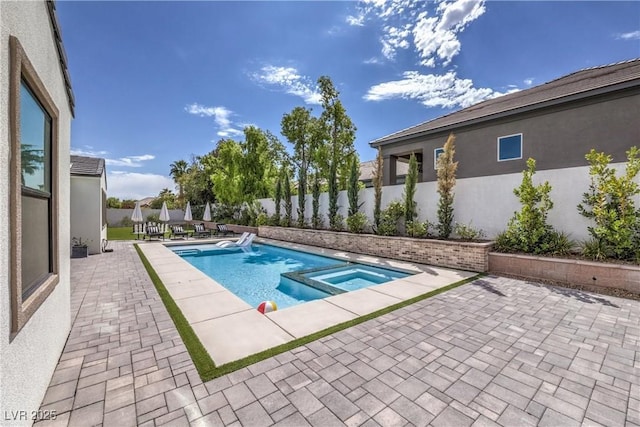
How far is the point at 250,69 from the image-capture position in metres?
14.1

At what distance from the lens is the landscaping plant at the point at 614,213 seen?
245 inches

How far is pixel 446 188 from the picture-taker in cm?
962

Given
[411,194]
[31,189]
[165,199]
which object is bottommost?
[31,189]

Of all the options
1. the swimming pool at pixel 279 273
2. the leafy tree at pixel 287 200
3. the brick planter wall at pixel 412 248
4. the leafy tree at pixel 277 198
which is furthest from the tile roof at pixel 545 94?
the swimming pool at pixel 279 273

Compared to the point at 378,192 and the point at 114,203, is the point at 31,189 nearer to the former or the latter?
the point at 378,192

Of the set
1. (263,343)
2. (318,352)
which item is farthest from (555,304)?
(263,343)

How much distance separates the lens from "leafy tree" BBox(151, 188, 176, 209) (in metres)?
40.7

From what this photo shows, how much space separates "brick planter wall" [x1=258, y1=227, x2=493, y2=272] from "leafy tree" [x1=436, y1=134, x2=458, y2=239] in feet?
3.47

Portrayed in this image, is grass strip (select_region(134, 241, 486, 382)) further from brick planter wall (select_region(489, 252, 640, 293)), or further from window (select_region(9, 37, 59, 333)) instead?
brick planter wall (select_region(489, 252, 640, 293))

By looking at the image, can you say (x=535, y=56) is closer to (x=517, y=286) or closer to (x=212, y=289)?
(x=517, y=286)

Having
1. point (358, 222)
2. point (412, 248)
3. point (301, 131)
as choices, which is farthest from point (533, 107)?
point (301, 131)

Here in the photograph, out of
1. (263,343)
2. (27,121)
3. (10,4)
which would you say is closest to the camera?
(10,4)

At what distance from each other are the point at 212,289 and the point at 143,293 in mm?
1506

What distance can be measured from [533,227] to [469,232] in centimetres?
178
